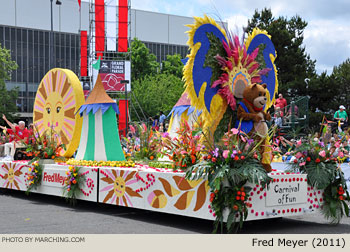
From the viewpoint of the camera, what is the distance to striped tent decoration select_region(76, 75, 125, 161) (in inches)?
425

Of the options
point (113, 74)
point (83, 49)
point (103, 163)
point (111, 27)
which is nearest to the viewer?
point (103, 163)

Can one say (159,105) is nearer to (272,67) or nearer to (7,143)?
(7,143)

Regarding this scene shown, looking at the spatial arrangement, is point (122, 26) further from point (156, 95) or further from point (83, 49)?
point (83, 49)

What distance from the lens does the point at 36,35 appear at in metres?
60.6

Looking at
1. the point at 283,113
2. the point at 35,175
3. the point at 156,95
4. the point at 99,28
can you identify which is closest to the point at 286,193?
the point at 35,175

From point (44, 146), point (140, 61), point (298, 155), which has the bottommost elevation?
point (44, 146)

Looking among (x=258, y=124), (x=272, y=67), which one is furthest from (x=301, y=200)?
(x=272, y=67)

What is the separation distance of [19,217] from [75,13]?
56007 millimetres

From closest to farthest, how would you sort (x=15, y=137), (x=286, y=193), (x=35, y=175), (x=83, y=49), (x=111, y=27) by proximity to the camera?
(x=286, y=193) < (x=35, y=175) < (x=15, y=137) < (x=111, y=27) < (x=83, y=49)

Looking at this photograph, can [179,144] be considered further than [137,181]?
No

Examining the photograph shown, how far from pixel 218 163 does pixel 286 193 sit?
1.39 metres

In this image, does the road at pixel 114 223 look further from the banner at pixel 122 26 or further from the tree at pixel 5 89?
the tree at pixel 5 89

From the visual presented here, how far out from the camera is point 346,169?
12680 mm

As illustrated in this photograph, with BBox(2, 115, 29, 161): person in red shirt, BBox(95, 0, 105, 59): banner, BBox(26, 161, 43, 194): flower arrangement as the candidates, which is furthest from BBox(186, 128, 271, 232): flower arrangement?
BBox(95, 0, 105, 59): banner
